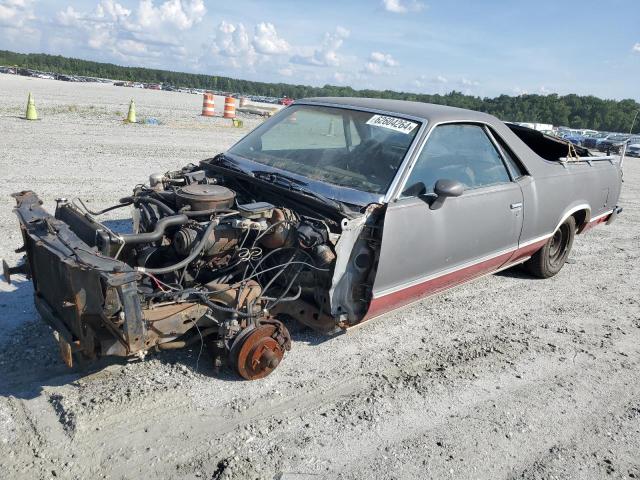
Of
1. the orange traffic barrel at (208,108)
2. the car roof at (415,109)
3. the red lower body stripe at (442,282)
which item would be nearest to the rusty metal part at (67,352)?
the red lower body stripe at (442,282)

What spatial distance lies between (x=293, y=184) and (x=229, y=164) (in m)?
0.87

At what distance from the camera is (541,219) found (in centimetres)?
494

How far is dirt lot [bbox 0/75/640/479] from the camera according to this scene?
2674 millimetres

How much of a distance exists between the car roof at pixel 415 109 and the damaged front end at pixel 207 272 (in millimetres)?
1195

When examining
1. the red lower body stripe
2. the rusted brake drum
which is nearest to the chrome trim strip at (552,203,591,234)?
the red lower body stripe

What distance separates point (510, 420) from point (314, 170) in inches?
89.4

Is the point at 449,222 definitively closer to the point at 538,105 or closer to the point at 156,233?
the point at 156,233

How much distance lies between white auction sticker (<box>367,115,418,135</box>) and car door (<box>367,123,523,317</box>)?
194 millimetres

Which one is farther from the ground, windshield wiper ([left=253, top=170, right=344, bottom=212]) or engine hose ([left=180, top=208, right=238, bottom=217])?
windshield wiper ([left=253, top=170, right=344, bottom=212])

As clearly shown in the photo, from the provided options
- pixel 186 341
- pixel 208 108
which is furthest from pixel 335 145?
pixel 208 108

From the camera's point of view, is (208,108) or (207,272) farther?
(208,108)

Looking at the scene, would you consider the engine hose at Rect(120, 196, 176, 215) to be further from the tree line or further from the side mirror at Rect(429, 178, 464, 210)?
the tree line

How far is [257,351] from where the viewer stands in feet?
10.7

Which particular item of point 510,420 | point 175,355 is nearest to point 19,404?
point 175,355
